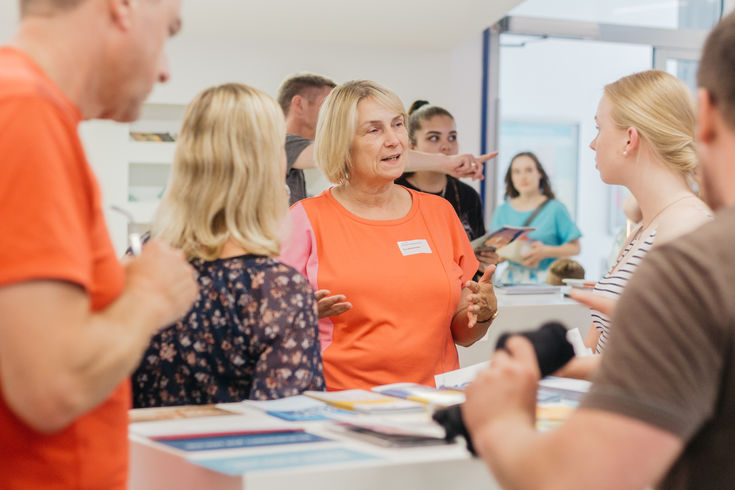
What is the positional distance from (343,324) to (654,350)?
1736mm

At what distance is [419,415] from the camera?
155cm

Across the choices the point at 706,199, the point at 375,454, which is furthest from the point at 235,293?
the point at 706,199

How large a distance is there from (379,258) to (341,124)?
0.51 meters

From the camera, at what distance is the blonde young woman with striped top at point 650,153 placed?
227 cm

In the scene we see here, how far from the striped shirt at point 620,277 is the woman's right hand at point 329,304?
2.37ft

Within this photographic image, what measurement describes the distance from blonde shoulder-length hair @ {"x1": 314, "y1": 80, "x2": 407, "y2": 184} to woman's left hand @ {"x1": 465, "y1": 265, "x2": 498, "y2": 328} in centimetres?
59

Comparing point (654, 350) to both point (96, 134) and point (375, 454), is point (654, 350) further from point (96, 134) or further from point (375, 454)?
point (96, 134)

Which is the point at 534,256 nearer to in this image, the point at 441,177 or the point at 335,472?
the point at 441,177

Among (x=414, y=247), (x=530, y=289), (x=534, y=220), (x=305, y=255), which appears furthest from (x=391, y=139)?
(x=534, y=220)

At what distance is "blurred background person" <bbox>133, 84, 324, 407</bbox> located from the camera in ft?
5.64

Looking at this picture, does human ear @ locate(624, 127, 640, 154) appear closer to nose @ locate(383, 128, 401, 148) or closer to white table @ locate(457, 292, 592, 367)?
nose @ locate(383, 128, 401, 148)

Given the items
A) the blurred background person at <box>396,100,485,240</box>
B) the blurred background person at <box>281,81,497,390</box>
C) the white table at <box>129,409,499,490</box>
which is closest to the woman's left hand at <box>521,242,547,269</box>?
the blurred background person at <box>396,100,485,240</box>

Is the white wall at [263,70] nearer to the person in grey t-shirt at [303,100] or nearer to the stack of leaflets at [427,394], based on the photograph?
the person in grey t-shirt at [303,100]

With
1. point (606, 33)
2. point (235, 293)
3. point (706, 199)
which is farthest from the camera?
point (606, 33)
